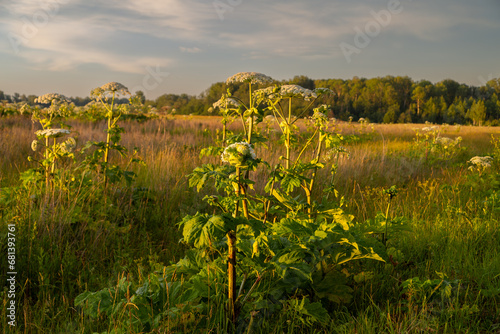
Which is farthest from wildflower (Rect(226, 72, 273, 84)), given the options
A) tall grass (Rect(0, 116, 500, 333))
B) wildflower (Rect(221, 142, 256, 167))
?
tall grass (Rect(0, 116, 500, 333))

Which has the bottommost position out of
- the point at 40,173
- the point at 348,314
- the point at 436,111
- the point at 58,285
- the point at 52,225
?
the point at 58,285

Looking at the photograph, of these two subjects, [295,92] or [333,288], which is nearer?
[333,288]

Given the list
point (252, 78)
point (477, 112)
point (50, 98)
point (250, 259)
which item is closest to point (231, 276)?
point (250, 259)

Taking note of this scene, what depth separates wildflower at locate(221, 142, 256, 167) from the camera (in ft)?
5.61

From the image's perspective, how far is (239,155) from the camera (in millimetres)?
1718

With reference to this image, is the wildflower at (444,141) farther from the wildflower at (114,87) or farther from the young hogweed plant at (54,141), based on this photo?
the young hogweed plant at (54,141)

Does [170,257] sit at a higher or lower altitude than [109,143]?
lower

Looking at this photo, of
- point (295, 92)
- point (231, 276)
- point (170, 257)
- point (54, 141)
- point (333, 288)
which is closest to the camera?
point (231, 276)

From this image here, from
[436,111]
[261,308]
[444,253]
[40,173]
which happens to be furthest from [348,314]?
[436,111]

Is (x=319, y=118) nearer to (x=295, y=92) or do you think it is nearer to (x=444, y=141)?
(x=295, y=92)

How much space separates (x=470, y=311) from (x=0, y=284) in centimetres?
349

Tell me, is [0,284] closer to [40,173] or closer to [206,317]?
[40,173]

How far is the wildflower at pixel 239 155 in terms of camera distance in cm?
171

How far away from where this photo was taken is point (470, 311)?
212cm
